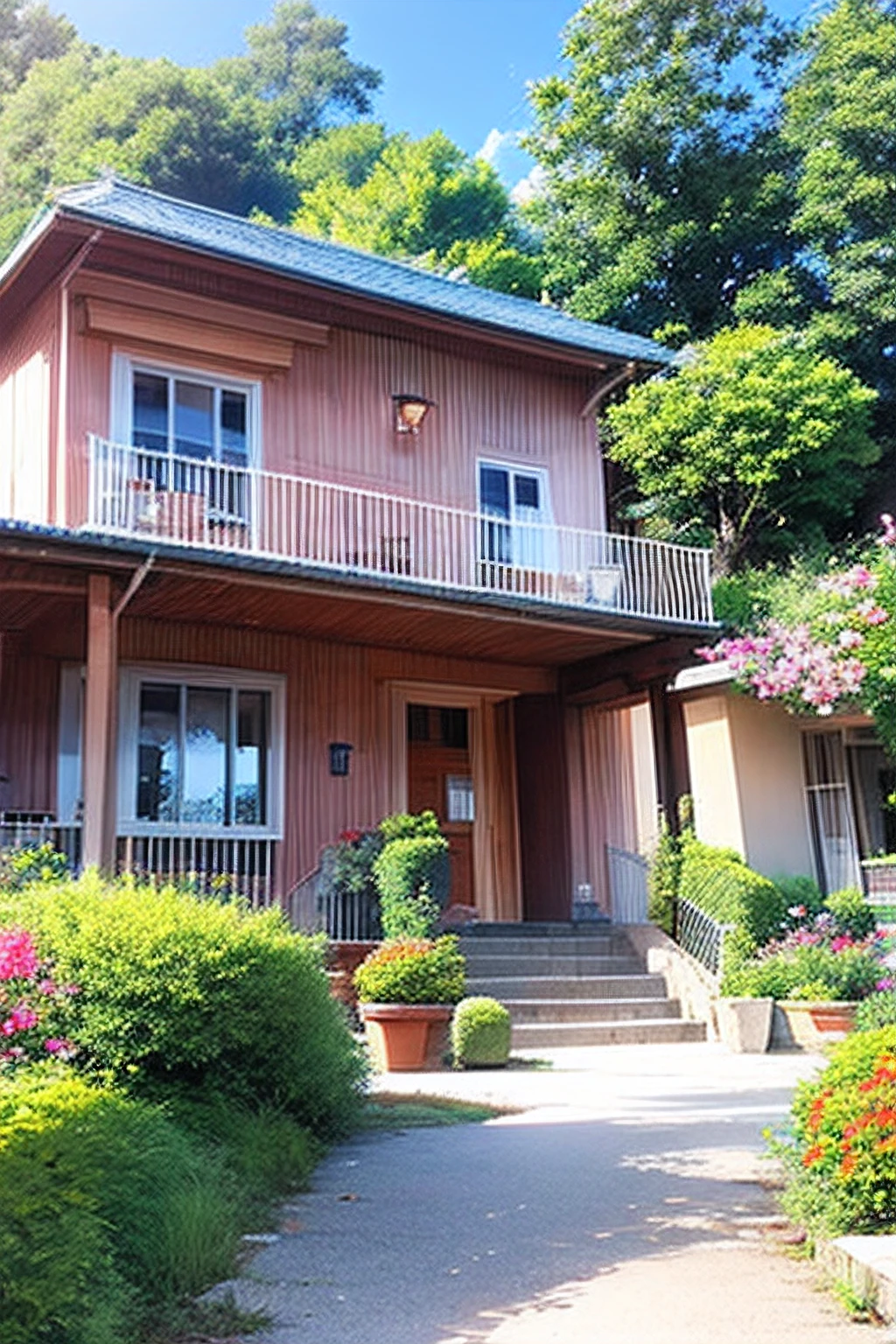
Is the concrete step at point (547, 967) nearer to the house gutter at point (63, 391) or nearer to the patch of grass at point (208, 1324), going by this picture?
the house gutter at point (63, 391)

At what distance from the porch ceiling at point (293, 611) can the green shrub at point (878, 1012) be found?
537cm

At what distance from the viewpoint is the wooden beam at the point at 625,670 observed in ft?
45.1

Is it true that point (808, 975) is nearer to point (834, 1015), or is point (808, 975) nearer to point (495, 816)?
point (834, 1015)

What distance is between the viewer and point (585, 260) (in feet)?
88.5

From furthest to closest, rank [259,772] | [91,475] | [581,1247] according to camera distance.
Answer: [259,772] < [91,475] < [581,1247]

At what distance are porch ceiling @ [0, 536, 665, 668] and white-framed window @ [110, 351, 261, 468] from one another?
1.65 meters

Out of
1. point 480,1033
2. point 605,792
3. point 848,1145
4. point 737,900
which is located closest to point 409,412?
point 605,792

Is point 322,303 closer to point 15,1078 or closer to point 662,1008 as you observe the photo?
point 662,1008

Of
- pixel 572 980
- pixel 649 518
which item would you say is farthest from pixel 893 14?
pixel 572 980

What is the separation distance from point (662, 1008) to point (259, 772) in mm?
4681

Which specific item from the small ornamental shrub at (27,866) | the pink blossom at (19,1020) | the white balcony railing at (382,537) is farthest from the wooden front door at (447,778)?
the pink blossom at (19,1020)

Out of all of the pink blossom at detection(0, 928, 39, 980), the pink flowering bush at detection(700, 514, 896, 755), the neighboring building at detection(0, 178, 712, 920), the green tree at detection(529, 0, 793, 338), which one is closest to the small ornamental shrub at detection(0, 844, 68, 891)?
the neighboring building at detection(0, 178, 712, 920)

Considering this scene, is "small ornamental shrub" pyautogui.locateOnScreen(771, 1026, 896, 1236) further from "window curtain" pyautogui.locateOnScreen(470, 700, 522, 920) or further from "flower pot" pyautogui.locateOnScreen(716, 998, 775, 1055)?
"window curtain" pyautogui.locateOnScreen(470, 700, 522, 920)

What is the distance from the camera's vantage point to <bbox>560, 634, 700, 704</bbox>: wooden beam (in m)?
13.8
